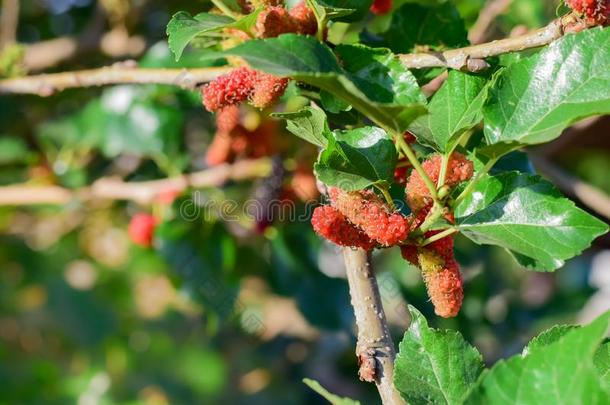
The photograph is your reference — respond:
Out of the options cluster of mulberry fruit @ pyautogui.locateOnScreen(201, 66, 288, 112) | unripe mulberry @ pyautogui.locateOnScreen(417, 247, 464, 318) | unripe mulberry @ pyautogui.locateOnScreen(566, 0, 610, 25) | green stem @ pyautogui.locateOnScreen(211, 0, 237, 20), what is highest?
unripe mulberry @ pyautogui.locateOnScreen(566, 0, 610, 25)

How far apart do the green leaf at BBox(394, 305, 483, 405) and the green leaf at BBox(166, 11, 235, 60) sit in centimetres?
23

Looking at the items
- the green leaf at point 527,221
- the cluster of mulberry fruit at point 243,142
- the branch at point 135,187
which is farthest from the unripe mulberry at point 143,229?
the green leaf at point 527,221

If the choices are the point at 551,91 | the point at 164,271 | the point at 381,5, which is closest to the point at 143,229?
the point at 164,271

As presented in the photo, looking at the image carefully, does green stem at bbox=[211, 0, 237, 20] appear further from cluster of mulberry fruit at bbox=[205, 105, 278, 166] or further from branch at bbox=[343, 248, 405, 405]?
cluster of mulberry fruit at bbox=[205, 105, 278, 166]

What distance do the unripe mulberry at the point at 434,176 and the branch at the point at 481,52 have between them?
6 cm

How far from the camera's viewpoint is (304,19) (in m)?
0.58

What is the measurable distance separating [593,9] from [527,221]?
136 mm

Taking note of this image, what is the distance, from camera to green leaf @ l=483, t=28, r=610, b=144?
451 millimetres

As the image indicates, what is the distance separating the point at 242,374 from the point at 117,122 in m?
0.93

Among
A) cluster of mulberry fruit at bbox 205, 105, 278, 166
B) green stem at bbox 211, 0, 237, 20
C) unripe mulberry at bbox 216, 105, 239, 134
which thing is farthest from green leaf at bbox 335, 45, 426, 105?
cluster of mulberry fruit at bbox 205, 105, 278, 166

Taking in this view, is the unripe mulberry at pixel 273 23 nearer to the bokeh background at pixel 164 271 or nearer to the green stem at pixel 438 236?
the green stem at pixel 438 236

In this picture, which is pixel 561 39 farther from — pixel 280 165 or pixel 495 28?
pixel 495 28

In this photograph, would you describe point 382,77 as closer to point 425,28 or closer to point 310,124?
point 310,124

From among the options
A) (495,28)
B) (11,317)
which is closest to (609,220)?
(495,28)
